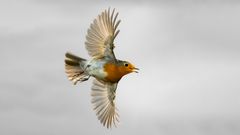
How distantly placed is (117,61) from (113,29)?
1.41m

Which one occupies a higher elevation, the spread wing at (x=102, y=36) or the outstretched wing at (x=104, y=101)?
the spread wing at (x=102, y=36)

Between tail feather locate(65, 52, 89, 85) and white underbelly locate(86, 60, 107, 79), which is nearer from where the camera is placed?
white underbelly locate(86, 60, 107, 79)

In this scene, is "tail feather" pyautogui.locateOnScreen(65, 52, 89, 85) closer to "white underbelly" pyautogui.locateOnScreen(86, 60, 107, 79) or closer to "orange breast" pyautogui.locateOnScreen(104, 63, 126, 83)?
"white underbelly" pyautogui.locateOnScreen(86, 60, 107, 79)

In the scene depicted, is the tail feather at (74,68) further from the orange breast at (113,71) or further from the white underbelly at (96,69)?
the orange breast at (113,71)

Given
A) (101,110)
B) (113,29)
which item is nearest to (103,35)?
(113,29)

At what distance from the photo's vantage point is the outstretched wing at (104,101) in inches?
1199

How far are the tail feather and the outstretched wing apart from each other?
719 mm

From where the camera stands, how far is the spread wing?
29.7m

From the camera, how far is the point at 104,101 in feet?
101

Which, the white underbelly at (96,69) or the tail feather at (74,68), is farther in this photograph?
the tail feather at (74,68)

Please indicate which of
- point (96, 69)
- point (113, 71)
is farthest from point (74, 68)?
point (113, 71)

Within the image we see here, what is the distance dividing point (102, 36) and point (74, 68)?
4.86 feet

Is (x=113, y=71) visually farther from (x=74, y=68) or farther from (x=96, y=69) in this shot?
(x=74, y=68)

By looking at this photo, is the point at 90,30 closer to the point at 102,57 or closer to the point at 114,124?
the point at 102,57
